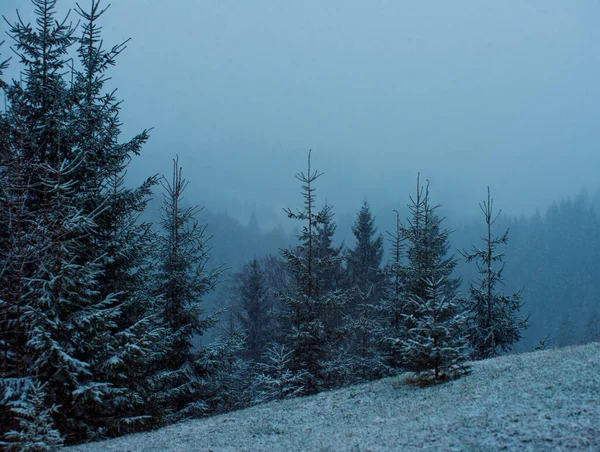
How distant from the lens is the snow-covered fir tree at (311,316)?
16891 millimetres

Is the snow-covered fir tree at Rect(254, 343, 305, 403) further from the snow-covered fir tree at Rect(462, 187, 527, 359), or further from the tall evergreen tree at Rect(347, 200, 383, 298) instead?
the tall evergreen tree at Rect(347, 200, 383, 298)

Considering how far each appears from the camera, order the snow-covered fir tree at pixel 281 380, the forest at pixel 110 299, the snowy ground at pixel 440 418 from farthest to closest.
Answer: the snow-covered fir tree at pixel 281 380, the forest at pixel 110 299, the snowy ground at pixel 440 418

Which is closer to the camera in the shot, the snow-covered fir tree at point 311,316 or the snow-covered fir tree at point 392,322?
the snow-covered fir tree at point 311,316

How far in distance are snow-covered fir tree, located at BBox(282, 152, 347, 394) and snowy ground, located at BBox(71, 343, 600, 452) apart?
3.89m


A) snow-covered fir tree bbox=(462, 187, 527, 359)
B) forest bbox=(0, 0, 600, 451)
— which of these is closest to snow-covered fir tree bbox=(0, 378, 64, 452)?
forest bbox=(0, 0, 600, 451)

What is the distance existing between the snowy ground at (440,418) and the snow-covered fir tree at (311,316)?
3.89 metres

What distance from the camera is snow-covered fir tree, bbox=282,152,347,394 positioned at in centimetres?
1689

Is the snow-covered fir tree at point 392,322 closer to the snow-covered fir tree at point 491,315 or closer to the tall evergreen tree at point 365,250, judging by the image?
the snow-covered fir tree at point 491,315

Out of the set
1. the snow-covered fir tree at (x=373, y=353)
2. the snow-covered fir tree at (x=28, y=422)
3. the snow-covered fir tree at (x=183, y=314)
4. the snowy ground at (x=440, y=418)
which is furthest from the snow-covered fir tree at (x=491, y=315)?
the snow-covered fir tree at (x=28, y=422)

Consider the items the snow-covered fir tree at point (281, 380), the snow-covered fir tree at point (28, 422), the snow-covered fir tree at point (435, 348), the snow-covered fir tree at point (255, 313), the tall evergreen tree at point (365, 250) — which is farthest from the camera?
the tall evergreen tree at point (365, 250)

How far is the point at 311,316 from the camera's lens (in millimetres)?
17281

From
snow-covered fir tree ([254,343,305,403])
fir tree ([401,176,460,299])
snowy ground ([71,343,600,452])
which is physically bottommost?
snow-covered fir tree ([254,343,305,403])

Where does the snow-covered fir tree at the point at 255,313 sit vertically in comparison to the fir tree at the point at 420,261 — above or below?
below

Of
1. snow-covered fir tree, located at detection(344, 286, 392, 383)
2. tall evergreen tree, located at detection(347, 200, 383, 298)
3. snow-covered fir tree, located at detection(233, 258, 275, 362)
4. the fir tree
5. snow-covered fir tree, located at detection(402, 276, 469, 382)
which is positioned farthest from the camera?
tall evergreen tree, located at detection(347, 200, 383, 298)
